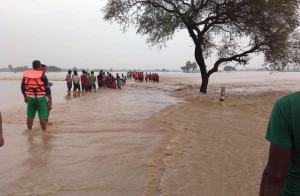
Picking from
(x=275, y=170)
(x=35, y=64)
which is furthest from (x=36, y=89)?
(x=275, y=170)

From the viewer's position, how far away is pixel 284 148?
2.02 meters

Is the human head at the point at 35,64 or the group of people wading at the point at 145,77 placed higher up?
the human head at the point at 35,64

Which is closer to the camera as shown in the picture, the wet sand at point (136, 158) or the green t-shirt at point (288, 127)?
the green t-shirt at point (288, 127)

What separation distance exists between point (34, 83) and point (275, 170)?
22.1ft

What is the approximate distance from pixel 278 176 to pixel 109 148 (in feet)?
16.8

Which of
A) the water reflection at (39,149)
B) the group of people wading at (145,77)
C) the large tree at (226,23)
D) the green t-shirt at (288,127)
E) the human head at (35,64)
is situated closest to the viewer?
the green t-shirt at (288,127)

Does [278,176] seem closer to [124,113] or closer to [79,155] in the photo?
[79,155]

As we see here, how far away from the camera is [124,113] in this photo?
1238cm

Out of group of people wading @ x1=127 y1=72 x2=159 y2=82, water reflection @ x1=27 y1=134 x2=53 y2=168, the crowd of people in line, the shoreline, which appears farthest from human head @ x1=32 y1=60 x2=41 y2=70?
group of people wading @ x1=127 y1=72 x2=159 y2=82

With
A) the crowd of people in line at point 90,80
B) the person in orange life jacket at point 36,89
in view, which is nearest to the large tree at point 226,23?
the crowd of people in line at point 90,80

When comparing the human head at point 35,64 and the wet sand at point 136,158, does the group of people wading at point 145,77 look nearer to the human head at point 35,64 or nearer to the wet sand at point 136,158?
the wet sand at point 136,158

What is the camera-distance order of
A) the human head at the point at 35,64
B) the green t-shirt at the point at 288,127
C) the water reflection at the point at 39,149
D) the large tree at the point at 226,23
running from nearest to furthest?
the green t-shirt at the point at 288,127, the water reflection at the point at 39,149, the human head at the point at 35,64, the large tree at the point at 226,23

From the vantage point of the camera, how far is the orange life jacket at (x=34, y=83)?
7809 mm

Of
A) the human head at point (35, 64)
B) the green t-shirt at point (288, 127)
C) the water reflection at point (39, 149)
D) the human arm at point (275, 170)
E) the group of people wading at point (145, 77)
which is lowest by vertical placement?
the group of people wading at point (145, 77)
